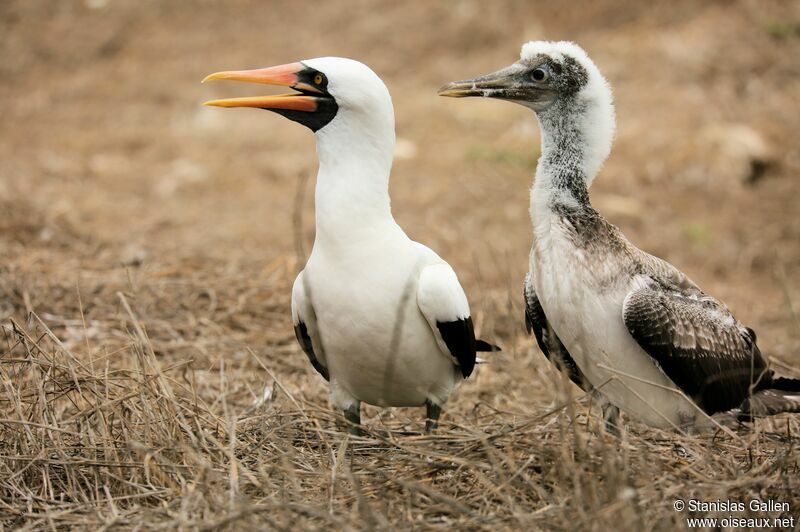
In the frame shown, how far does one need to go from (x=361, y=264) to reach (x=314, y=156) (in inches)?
282

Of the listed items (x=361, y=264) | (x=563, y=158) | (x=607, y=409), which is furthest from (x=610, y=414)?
(x=361, y=264)

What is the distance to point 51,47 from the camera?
1435cm

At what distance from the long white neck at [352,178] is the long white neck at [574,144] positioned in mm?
689

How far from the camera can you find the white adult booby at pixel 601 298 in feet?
13.1

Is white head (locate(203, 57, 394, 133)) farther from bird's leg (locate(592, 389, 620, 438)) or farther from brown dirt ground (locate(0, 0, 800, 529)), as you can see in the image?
bird's leg (locate(592, 389, 620, 438))

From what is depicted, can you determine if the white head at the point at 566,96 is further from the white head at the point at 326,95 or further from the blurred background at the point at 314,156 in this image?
the blurred background at the point at 314,156

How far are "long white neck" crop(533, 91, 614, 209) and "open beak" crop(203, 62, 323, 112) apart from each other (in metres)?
1.03

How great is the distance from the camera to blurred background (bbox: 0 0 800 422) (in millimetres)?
6605

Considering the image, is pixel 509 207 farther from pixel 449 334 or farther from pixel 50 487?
pixel 50 487

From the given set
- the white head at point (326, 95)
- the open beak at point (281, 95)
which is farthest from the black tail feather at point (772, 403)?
the open beak at point (281, 95)

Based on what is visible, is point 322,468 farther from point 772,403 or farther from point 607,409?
point 772,403

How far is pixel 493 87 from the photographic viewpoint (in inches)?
173

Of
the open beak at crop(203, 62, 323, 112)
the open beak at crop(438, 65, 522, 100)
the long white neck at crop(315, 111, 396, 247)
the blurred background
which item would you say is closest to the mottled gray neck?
Answer: the open beak at crop(438, 65, 522, 100)

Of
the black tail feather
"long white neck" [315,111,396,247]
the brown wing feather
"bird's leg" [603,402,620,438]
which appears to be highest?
"long white neck" [315,111,396,247]
